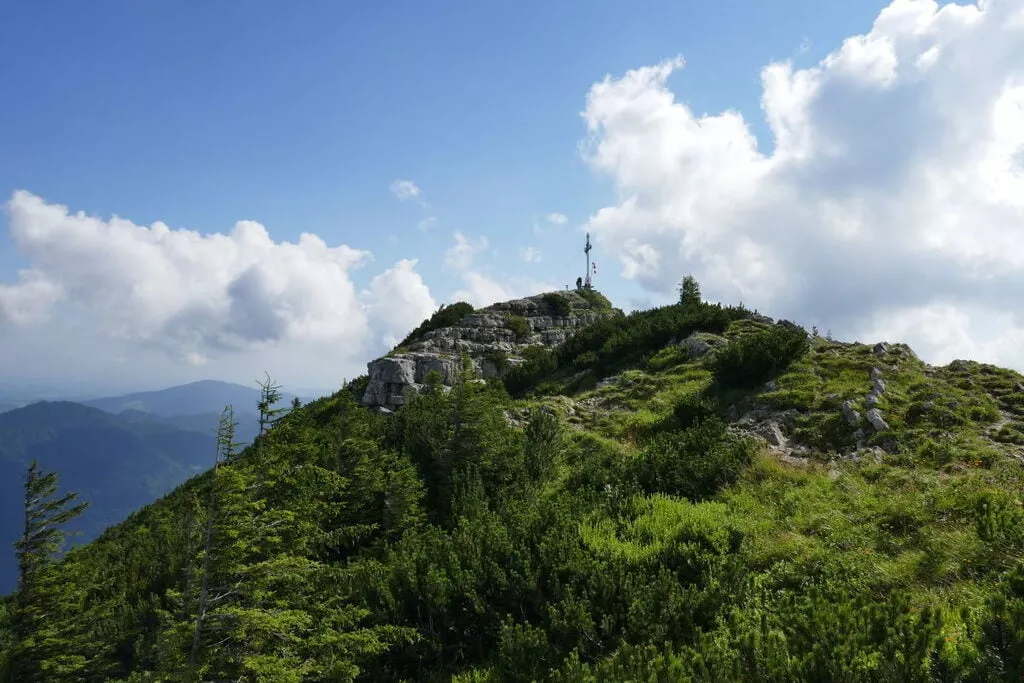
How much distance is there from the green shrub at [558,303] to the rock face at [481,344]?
0.43 feet

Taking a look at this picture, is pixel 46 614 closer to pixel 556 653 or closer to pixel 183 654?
pixel 183 654

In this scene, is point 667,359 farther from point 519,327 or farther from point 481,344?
point 519,327

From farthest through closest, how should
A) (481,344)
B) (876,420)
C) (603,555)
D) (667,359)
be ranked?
(481,344) → (667,359) → (876,420) → (603,555)

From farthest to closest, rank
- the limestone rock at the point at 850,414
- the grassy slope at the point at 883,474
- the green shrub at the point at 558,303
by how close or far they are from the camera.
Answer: the green shrub at the point at 558,303
the limestone rock at the point at 850,414
the grassy slope at the point at 883,474

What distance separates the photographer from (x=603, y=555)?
8172 mm

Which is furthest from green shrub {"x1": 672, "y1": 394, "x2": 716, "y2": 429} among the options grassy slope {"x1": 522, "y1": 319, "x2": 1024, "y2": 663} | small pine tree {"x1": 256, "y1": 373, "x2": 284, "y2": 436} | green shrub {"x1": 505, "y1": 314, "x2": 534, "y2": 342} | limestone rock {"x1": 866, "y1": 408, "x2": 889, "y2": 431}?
green shrub {"x1": 505, "y1": 314, "x2": 534, "y2": 342}

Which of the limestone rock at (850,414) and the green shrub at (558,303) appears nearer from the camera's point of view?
the limestone rock at (850,414)

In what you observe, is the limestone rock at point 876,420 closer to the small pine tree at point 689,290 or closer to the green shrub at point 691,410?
the green shrub at point 691,410

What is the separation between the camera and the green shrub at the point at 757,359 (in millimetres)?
19422

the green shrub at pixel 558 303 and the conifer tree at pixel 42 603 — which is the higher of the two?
the green shrub at pixel 558 303

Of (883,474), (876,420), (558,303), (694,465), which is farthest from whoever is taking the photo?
(558,303)

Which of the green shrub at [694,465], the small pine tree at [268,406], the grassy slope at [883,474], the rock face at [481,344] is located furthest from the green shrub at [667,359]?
the small pine tree at [268,406]

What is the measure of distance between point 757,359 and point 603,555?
1402cm

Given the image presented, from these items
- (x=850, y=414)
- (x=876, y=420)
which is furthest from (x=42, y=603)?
(x=876, y=420)
